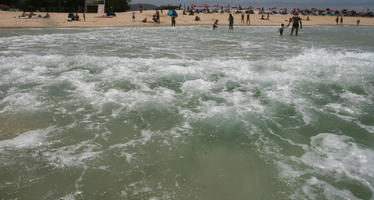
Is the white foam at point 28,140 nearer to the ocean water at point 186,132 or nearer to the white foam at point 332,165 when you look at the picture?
the ocean water at point 186,132

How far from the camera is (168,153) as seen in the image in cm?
369

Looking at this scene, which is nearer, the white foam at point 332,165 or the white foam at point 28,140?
the white foam at point 332,165

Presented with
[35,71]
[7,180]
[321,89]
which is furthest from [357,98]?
[35,71]

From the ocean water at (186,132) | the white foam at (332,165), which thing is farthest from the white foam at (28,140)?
the white foam at (332,165)

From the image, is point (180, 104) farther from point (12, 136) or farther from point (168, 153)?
point (12, 136)

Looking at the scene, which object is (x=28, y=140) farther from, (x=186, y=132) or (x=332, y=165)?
(x=332, y=165)

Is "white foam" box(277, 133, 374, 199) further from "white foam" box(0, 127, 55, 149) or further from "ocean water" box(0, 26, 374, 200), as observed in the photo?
"white foam" box(0, 127, 55, 149)

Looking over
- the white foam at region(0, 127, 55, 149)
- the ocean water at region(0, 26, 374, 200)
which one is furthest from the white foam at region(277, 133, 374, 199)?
the white foam at region(0, 127, 55, 149)

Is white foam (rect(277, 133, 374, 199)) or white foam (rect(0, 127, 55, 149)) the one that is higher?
white foam (rect(0, 127, 55, 149))

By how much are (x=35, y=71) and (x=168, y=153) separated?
634cm

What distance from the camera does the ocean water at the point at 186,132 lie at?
9.95 feet

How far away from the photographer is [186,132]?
4336 millimetres

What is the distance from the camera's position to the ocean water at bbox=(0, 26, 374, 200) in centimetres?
303

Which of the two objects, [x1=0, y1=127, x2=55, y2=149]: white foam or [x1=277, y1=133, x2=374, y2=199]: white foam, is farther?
[x1=0, y1=127, x2=55, y2=149]: white foam
